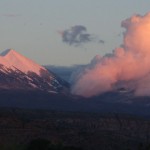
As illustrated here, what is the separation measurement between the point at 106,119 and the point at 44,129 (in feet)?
122

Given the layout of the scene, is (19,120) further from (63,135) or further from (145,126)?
(145,126)

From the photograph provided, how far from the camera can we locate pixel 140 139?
156 m

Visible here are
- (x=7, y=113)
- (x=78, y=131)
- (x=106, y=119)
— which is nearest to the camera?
(x=78, y=131)

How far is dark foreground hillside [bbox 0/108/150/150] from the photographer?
131500 millimetres

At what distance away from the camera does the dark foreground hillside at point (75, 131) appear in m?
132

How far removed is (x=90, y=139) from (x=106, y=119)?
40.9m

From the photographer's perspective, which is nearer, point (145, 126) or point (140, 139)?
point (140, 139)

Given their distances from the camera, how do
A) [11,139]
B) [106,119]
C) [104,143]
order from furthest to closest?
[106,119]
[104,143]
[11,139]

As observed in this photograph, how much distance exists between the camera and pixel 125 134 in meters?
164

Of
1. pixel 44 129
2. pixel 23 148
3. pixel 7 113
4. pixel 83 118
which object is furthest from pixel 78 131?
pixel 23 148

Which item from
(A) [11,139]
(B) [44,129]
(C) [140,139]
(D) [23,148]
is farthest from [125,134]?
(D) [23,148]

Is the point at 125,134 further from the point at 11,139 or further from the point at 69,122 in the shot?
the point at 11,139

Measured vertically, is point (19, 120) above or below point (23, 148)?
above

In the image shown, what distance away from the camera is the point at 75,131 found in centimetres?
15338
